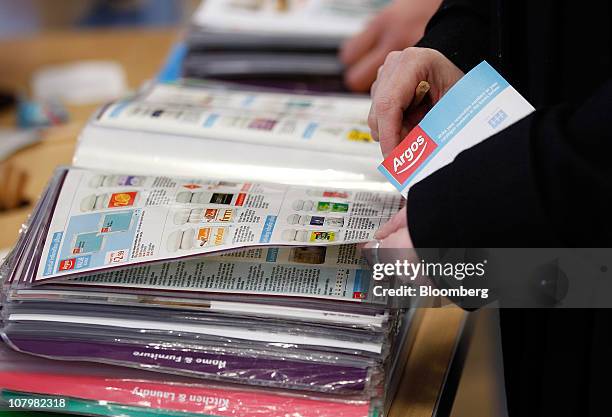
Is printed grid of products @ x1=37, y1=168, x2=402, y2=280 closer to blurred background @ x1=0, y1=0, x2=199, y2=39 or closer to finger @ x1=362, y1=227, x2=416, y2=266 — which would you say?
finger @ x1=362, y1=227, x2=416, y2=266

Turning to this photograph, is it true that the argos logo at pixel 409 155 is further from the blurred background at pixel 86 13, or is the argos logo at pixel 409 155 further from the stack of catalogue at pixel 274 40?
the blurred background at pixel 86 13

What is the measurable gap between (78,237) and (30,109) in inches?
34.7

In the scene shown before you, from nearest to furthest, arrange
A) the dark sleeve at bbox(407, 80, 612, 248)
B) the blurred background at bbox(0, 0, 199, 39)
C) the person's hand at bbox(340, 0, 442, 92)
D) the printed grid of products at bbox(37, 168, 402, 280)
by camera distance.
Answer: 1. the dark sleeve at bbox(407, 80, 612, 248)
2. the printed grid of products at bbox(37, 168, 402, 280)
3. the person's hand at bbox(340, 0, 442, 92)
4. the blurred background at bbox(0, 0, 199, 39)

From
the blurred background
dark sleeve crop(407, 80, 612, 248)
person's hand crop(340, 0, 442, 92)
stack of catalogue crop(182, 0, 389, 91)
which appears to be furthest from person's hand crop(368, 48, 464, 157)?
the blurred background

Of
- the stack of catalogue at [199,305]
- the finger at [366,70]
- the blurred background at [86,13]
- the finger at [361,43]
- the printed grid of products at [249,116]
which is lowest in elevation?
the stack of catalogue at [199,305]

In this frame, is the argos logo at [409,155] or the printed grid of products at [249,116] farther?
the printed grid of products at [249,116]

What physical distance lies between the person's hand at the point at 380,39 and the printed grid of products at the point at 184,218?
0.48 m

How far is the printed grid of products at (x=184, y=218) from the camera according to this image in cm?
69

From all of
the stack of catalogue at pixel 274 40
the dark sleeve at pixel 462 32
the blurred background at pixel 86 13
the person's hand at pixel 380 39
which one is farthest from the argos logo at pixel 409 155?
the blurred background at pixel 86 13

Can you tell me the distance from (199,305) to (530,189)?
0.92 ft

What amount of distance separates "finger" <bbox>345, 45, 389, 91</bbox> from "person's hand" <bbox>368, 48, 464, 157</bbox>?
479 mm

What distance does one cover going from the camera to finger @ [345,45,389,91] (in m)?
1.25

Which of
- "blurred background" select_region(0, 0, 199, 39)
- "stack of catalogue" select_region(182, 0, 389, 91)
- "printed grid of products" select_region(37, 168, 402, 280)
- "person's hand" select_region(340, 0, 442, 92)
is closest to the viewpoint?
"printed grid of products" select_region(37, 168, 402, 280)

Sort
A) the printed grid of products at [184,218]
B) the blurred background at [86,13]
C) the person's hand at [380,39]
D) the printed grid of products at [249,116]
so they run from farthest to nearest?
the blurred background at [86,13], the person's hand at [380,39], the printed grid of products at [249,116], the printed grid of products at [184,218]
